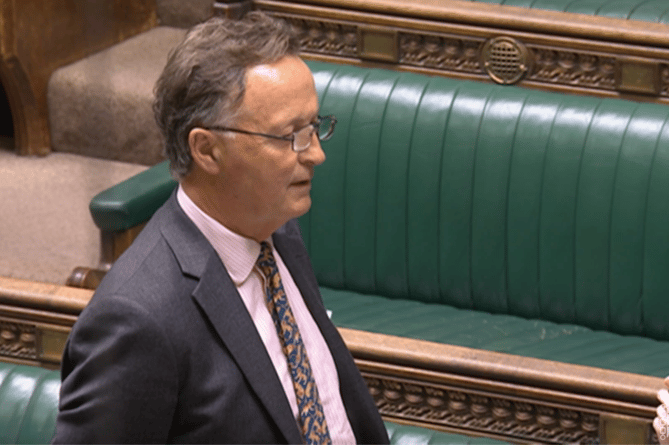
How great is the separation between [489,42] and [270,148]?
164 centimetres

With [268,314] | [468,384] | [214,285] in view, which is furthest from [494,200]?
[214,285]

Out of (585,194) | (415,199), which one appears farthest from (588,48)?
(415,199)

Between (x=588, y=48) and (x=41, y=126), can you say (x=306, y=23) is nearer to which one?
(x=588, y=48)

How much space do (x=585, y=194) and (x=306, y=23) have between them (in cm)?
87

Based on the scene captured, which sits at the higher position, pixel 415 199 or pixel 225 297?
pixel 225 297

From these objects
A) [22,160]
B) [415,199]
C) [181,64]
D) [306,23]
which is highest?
[181,64]

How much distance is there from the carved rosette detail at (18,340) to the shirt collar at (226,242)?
81cm

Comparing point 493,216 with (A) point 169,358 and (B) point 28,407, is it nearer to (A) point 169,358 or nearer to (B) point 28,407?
(B) point 28,407

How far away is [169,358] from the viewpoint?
118 cm

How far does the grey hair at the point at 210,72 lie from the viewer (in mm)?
1247

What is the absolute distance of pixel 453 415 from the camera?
201 cm

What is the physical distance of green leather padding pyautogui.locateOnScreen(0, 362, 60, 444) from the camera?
5.78 ft

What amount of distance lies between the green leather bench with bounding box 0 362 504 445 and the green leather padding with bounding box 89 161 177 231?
84cm

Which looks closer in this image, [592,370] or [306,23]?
[592,370]
